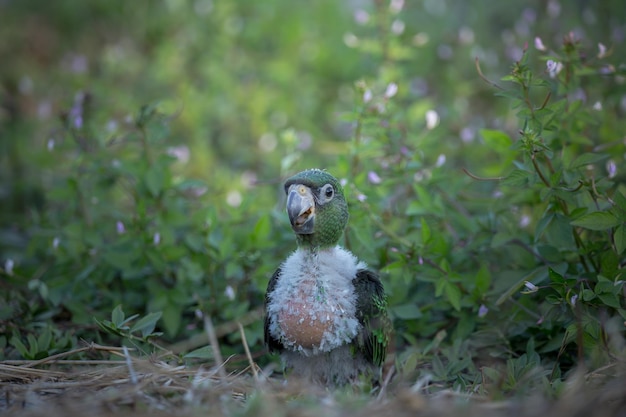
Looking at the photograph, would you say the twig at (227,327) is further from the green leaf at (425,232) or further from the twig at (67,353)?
the green leaf at (425,232)

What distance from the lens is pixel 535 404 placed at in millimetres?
2037

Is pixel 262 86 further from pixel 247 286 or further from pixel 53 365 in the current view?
pixel 53 365

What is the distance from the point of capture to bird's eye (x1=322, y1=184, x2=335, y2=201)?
8.93ft

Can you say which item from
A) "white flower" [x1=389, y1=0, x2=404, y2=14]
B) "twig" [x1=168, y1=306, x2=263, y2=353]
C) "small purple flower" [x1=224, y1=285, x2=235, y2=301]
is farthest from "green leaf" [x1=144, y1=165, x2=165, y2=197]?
"white flower" [x1=389, y1=0, x2=404, y2=14]

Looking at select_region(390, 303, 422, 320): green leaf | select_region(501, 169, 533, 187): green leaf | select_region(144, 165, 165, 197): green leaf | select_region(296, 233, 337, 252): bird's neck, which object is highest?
select_region(144, 165, 165, 197): green leaf

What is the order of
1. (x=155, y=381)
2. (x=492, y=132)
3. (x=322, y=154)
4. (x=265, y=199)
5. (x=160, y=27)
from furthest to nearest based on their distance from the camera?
(x=160, y=27)
(x=322, y=154)
(x=265, y=199)
(x=492, y=132)
(x=155, y=381)

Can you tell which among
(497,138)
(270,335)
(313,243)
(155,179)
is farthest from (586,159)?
(155,179)

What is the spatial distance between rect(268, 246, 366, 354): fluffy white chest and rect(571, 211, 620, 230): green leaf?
1.09 metres

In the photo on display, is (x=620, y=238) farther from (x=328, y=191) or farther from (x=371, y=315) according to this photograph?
(x=328, y=191)

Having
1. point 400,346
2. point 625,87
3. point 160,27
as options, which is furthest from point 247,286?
point 160,27

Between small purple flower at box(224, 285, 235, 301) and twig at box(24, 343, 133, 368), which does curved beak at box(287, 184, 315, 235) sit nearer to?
small purple flower at box(224, 285, 235, 301)

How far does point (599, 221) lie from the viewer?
8.91 ft

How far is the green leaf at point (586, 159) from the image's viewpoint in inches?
114

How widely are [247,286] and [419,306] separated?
3.41ft
